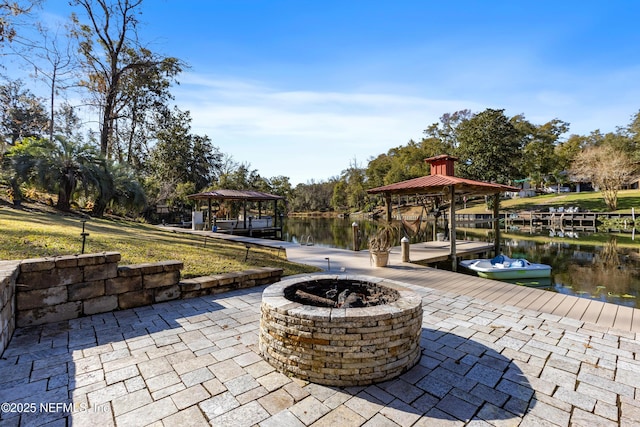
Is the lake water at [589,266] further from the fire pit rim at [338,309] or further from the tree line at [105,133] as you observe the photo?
the tree line at [105,133]

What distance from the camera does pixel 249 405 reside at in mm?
1893

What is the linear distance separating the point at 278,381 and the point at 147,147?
88.1 ft

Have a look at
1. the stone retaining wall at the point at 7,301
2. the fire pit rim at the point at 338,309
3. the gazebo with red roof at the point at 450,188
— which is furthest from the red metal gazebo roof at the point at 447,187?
the stone retaining wall at the point at 7,301

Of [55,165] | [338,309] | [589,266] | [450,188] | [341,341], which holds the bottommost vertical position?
[589,266]

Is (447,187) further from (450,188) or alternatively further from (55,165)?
(55,165)

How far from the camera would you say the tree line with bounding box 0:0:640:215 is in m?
10.1

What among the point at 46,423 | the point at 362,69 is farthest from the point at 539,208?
the point at 46,423

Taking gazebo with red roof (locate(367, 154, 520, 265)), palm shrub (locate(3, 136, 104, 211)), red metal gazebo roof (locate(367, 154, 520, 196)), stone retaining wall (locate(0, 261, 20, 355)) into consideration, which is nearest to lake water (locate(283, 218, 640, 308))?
gazebo with red roof (locate(367, 154, 520, 265))

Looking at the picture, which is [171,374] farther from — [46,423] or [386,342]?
[386,342]

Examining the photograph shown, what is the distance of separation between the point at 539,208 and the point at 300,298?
32537 millimetres

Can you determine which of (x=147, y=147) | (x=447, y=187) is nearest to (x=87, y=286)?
(x=447, y=187)

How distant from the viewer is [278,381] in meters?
2.18

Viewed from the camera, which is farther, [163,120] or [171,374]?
[163,120]

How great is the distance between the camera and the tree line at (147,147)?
10133 millimetres
